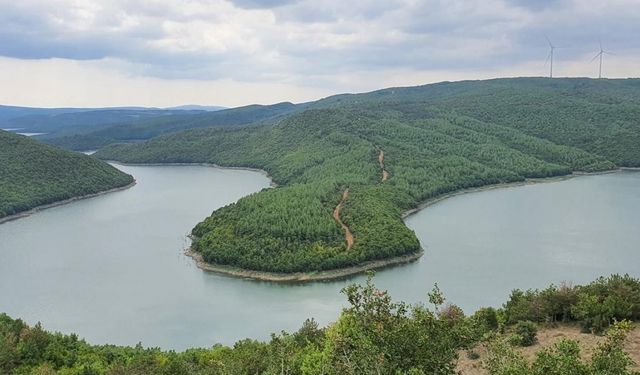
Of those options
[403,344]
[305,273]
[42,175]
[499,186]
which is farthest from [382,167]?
[403,344]

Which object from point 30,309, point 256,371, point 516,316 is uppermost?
point 516,316

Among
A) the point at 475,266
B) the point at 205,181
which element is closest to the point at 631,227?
the point at 475,266

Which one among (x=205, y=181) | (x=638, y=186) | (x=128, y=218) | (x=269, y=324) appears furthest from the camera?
(x=205, y=181)

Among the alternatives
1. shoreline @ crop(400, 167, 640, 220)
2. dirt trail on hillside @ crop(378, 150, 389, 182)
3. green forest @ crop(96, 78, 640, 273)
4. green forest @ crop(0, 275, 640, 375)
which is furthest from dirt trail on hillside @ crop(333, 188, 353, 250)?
green forest @ crop(0, 275, 640, 375)

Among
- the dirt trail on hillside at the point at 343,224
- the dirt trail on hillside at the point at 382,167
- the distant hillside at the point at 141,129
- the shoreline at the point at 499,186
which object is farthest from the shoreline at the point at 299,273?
the distant hillside at the point at 141,129

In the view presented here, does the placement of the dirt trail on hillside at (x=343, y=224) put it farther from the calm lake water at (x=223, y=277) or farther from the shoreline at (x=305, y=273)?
the calm lake water at (x=223, y=277)

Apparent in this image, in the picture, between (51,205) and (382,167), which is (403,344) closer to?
(382,167)

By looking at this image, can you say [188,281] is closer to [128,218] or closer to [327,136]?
[128,218]

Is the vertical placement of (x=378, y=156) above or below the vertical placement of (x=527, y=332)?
above
